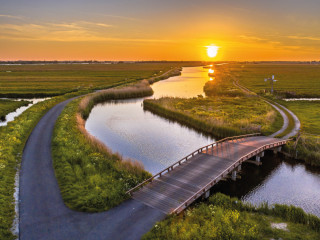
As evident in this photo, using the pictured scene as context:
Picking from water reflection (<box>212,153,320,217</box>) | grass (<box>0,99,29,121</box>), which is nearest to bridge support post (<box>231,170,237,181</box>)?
water reflection (<box>212,153,320,217</box>)

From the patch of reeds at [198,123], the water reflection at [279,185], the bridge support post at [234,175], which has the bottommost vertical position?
the water reflection at [279,185]

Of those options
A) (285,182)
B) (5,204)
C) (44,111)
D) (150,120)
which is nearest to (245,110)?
(150,120)

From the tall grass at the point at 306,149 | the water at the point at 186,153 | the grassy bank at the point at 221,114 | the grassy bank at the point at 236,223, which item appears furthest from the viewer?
the grassy bank at the point at 221,114

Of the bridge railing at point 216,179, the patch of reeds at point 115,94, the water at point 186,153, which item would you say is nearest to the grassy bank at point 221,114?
the water at point 186,153

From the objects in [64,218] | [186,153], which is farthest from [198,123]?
[64,218]

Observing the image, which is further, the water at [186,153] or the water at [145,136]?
the water at [145,136]

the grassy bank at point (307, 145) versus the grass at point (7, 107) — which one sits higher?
the grass at point (7, 107)

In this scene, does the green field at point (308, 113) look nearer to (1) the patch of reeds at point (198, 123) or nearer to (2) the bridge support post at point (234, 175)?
(1) the patch of reeds at point (198, 123)
